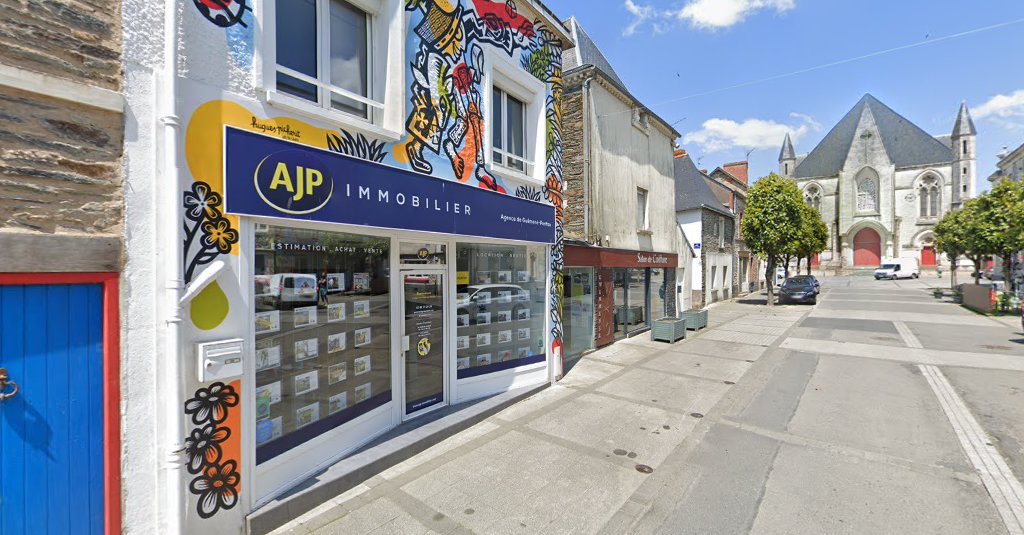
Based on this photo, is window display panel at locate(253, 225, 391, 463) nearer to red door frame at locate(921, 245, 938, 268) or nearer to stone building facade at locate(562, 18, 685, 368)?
stone building facade at locate(562, 18, 685, 368)

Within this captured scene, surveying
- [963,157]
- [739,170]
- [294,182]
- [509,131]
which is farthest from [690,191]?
[963,157]

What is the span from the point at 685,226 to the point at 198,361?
19.6 m

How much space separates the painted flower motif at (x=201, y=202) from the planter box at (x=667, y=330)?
10.7m

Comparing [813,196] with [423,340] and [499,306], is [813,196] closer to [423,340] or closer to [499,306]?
[499,306]

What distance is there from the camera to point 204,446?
10.7 feet

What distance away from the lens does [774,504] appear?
13.0 feet

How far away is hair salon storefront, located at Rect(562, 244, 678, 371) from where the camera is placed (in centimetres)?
963

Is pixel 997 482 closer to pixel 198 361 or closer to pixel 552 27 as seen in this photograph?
pixel 198 361

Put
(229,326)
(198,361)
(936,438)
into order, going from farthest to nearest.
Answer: (936,438) → (229,326) → (198,361)

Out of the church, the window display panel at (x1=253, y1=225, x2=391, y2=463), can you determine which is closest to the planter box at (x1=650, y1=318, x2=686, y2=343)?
the window display panel at (x1=253, y1=225, x2=391, y2=463)

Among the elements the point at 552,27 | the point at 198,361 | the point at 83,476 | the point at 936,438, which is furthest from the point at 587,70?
the point at 83,476

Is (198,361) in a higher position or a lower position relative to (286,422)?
higher

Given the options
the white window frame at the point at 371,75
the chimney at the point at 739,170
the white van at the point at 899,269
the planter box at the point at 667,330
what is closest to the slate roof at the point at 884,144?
the white van at the point at 899,269

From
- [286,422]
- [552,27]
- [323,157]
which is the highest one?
[552,27]
